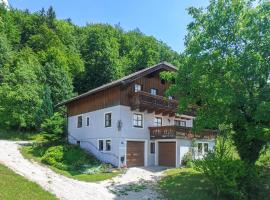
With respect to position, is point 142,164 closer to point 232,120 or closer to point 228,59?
point 232,120

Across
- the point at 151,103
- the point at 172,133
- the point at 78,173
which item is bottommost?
the point at 78,173

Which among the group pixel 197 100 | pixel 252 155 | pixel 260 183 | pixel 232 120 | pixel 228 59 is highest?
pixel 228 59

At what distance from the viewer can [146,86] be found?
106 feet

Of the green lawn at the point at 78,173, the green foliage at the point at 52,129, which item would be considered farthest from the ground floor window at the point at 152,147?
the green foliage at the point at 52,129

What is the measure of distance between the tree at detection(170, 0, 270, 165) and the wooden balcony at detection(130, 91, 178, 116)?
6.18 metres

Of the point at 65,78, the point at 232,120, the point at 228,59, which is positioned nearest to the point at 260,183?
the point at 232,120

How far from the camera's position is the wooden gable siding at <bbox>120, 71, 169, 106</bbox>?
29.9 metres

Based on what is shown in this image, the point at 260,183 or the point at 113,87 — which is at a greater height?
the point at 113,87

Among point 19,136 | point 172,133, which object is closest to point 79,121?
point 19,136

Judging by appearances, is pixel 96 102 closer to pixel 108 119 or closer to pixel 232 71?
pixel 108 119

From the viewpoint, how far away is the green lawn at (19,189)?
633 inches

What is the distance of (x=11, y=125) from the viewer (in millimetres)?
44219

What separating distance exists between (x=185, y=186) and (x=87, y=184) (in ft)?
21.0

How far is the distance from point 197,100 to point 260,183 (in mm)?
6958
